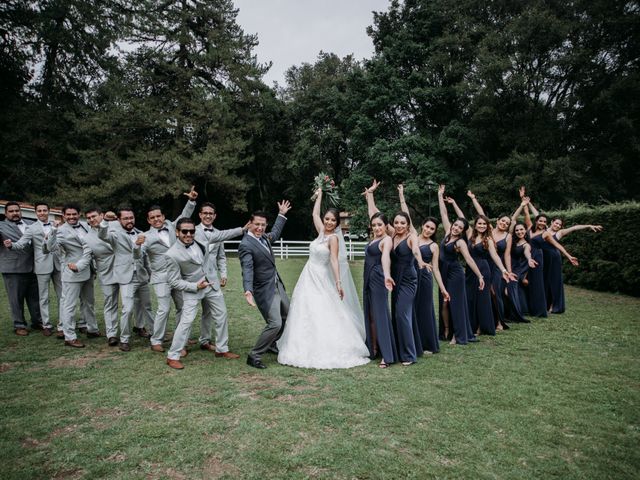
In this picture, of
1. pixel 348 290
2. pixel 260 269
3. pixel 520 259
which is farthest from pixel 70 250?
pixel 520 259

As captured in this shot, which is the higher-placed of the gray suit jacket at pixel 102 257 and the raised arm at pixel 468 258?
the gray suit jacket at pixel 102 257

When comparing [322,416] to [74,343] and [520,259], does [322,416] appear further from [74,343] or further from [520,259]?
[520,259]

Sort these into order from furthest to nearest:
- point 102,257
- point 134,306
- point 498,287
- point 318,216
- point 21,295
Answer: point 498,287
point 21,295
point 134,306
point 102,257
point 318,216

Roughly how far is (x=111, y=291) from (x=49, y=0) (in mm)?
30839

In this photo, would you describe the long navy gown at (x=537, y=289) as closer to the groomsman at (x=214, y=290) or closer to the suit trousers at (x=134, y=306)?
the groomsman at (x=214, y=290)

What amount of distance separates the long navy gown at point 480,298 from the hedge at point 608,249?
7.39 m

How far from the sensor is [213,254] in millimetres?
6949

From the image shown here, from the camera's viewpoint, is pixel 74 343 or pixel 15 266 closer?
pixel 74 343

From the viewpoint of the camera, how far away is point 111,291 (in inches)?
282

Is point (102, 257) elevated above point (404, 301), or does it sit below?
above

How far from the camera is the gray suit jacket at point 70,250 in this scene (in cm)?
717

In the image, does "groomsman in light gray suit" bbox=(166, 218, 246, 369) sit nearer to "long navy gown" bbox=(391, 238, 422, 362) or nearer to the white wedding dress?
the white wedding dress

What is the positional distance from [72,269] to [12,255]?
6.88ft

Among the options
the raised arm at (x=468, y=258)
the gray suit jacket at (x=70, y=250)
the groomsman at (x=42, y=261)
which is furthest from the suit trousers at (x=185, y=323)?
the raised arm at (x=468, y=258)
